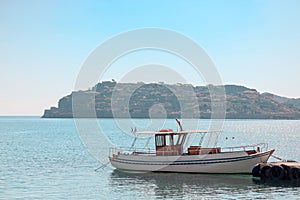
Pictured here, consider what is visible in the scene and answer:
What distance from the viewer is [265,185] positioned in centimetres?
4059

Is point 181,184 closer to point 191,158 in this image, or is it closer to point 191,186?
point 191,186

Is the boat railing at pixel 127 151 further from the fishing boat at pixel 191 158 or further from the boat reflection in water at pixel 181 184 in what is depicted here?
the boat reflection in water at pixel 181 184

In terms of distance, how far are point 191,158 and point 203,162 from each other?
54.1 inches

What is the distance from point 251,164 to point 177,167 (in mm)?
8015

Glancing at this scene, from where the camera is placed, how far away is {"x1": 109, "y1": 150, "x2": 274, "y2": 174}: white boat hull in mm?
44719

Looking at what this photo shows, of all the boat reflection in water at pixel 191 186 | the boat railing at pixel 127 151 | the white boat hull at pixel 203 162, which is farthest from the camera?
the boat railing at pixel 127 151

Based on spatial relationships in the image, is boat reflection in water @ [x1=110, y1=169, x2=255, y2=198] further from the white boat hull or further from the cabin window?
the cabin window

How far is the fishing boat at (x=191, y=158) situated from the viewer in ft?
147

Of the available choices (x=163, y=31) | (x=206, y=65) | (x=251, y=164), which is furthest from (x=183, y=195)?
(x=163, y=31)

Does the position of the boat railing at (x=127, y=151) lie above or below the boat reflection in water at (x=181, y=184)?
above

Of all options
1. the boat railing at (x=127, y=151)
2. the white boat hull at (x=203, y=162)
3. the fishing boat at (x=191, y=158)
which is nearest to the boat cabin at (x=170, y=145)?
the fishing boat at (x=191, y=158)

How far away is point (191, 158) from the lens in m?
46.1

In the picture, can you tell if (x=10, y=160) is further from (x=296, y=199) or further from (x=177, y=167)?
(x=296, y=199)

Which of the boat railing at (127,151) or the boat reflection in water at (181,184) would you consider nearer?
the boat reflection in water at (181,184)
